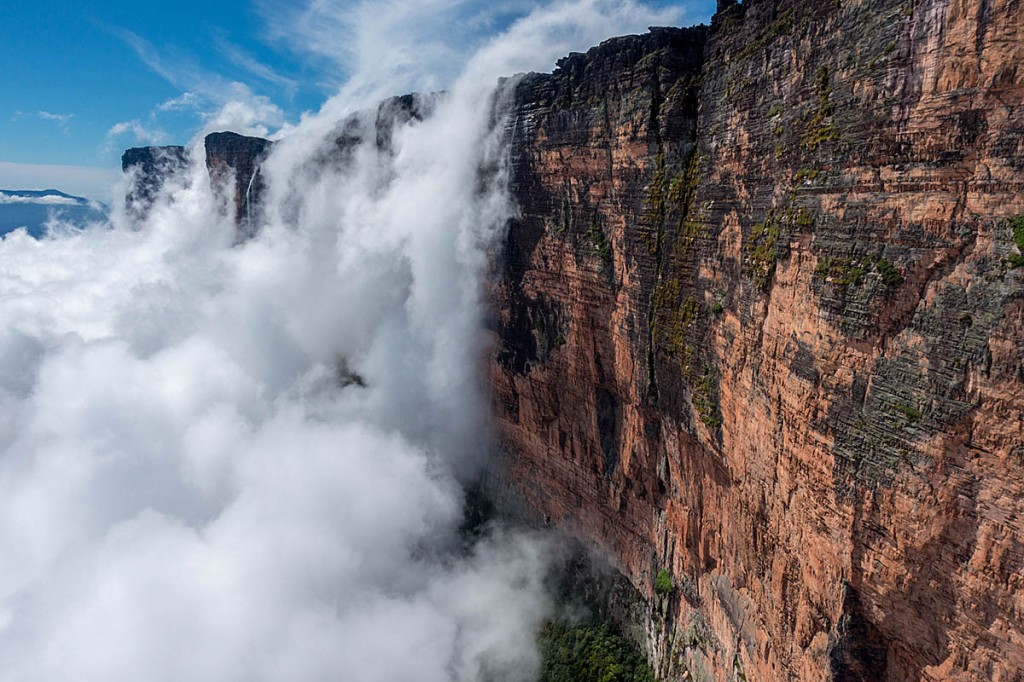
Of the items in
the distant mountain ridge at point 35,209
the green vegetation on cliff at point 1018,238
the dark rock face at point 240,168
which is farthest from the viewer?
the distant mountain ridge at point 35,209

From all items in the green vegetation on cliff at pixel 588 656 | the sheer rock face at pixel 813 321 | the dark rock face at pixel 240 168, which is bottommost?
the green vegetation on cliff at pixel 588 656

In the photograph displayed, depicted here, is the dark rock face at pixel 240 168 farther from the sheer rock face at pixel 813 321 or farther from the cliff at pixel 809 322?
the sheer rock face at pixel 813 321

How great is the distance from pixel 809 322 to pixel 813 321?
10cm

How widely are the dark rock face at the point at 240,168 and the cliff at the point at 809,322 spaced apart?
3114 cm

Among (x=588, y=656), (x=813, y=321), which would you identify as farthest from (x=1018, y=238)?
(x=588, y=656)

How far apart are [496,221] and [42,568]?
93.4 ft

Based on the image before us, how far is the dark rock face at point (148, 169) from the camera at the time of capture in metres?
59.6

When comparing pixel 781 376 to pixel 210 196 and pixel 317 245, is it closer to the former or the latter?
pixel 317 245

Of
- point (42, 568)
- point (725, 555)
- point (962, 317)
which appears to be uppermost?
point (962, 317)

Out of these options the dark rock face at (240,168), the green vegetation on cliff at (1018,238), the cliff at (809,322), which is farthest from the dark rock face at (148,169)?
the green vegetation on cliff at (1018,238)

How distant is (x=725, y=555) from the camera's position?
12.9 m

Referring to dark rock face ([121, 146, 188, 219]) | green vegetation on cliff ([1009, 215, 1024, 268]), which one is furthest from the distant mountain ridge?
green vegetation on cliff ([1009, 215, 1024, 268])

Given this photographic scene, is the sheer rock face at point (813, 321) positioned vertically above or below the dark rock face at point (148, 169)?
below

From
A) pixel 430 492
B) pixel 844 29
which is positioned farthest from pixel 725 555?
pixel 430 492
